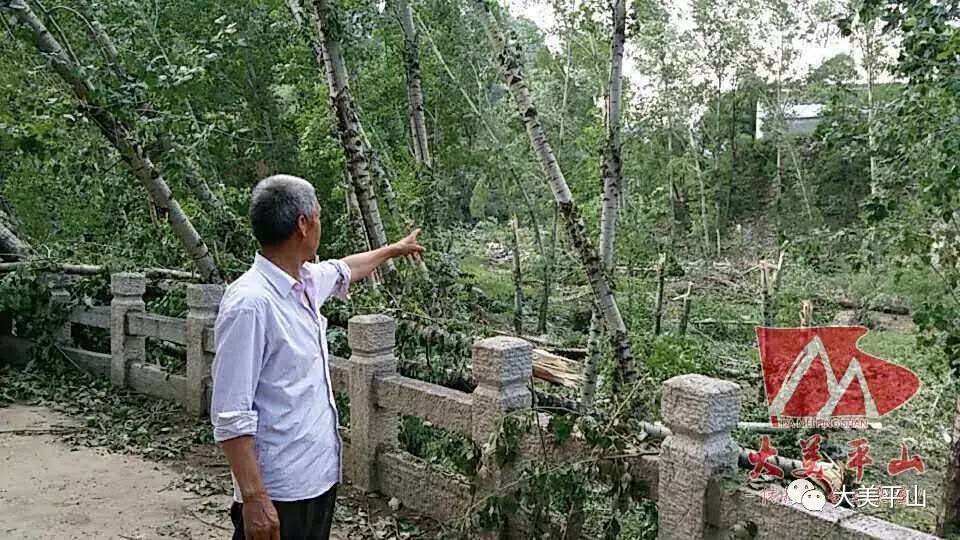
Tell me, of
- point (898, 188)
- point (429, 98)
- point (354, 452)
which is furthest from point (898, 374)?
point (429, 98)

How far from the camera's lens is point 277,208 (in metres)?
2.40

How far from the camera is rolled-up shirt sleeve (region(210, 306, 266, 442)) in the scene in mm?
2271

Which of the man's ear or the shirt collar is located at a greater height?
the man's ear

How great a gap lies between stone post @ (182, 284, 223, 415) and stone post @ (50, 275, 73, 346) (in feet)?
6.81

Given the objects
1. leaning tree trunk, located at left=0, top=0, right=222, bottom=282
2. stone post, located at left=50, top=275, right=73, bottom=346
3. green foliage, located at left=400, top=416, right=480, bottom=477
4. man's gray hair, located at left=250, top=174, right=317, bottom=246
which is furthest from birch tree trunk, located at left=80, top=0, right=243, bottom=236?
man's gray hair, located at left=250, top=174, right=317, bottom=246

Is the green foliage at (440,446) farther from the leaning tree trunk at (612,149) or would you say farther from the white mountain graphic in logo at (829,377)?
the white mountain graphic in logo at (829,377)

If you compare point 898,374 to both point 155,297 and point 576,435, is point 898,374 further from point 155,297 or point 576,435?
point 155,297

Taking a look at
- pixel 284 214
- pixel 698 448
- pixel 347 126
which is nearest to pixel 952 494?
pixel 698 448

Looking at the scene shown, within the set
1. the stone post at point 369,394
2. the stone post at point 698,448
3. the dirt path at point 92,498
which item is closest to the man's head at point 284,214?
the stone post at point 698,448

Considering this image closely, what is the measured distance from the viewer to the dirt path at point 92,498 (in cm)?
435

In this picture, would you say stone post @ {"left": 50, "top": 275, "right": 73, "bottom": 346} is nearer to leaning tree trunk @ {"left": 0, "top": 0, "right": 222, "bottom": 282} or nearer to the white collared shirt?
leaning tree trunk @ {"left": 0, "top": 0, "right": 222, "bottom": 282}

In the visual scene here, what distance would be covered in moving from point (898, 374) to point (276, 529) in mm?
3365

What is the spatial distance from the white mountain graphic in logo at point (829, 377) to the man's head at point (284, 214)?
2.51 m

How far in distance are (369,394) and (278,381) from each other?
2142 mm
